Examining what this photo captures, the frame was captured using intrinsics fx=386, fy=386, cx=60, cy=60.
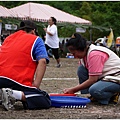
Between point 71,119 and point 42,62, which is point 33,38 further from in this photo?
point 71,119

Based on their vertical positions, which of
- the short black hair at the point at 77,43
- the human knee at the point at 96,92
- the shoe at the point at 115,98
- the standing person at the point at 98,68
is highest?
the short black hair at the point at 77,43

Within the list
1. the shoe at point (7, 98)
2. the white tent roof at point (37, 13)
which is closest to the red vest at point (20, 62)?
the shoe at point (7, 98)

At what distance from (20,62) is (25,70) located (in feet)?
0.33

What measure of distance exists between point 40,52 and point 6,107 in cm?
67

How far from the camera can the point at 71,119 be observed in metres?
3.64

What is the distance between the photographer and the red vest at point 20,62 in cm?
405

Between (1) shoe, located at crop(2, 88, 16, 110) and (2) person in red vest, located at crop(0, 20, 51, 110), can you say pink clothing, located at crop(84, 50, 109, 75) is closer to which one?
(2) person in red vest, located at crop(0, 20, 51, 110)

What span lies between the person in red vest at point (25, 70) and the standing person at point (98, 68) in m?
0.44

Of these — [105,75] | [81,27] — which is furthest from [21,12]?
[105,75]

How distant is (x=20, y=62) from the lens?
407cm

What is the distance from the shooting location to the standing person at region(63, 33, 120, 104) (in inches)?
170

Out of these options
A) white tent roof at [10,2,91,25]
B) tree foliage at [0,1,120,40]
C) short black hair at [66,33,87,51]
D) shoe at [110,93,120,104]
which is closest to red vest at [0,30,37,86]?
short black hair at [66,33,87,51]

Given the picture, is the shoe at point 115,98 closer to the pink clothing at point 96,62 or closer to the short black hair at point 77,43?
the pink clothing at point 96,62

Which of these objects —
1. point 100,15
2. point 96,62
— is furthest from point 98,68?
point 100,15
